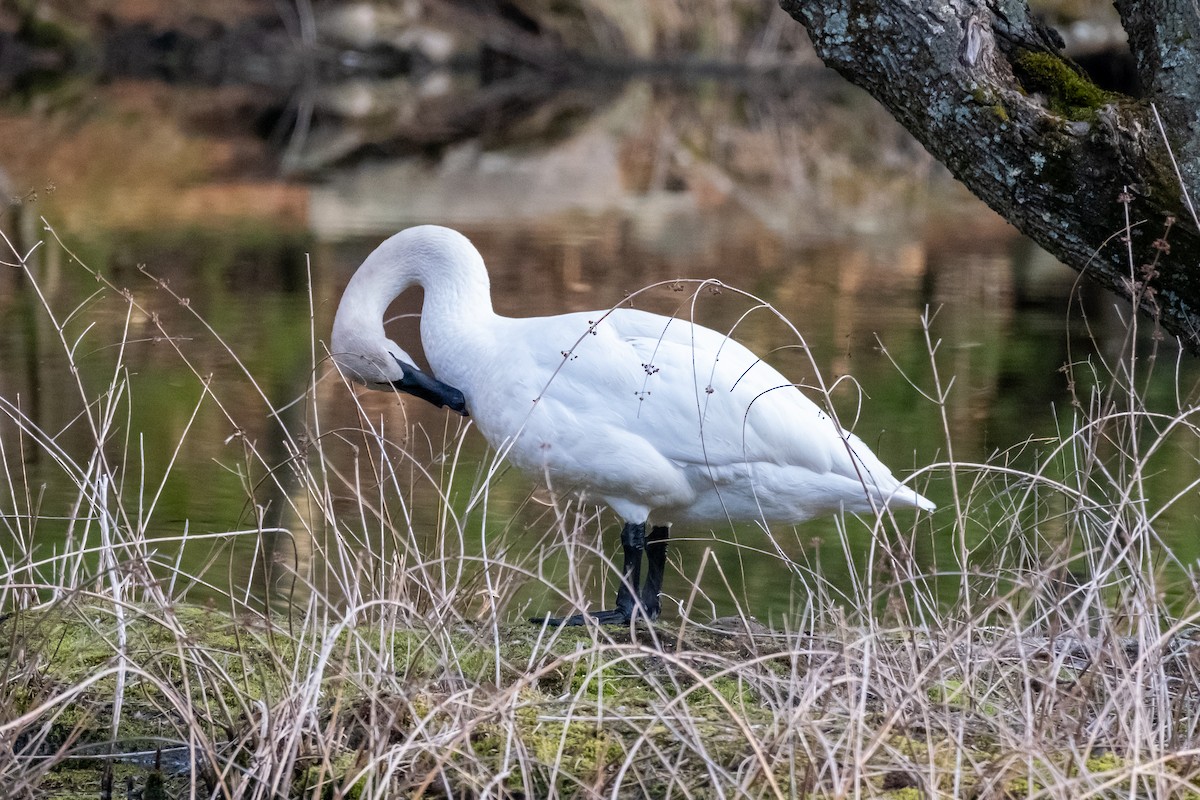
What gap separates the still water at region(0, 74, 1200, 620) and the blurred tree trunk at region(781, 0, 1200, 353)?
0.18 m

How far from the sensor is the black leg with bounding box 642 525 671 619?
4.29 metres

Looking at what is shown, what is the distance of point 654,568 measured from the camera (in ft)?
14.3

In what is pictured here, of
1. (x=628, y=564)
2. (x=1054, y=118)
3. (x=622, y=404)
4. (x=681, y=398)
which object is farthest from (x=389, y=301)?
(x=1054, y=118)

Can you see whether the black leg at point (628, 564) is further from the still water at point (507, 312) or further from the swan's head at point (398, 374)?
the swan's head at point (398, 374)

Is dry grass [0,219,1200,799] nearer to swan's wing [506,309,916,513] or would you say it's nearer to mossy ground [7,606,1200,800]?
mossy ground [7,606,1200,800]

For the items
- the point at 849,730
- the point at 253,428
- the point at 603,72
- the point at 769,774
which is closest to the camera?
the point at 769,774

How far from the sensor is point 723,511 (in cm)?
427

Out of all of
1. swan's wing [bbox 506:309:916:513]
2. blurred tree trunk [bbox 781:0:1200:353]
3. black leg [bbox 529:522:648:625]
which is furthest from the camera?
black leg [bbox 529:522:648:625]

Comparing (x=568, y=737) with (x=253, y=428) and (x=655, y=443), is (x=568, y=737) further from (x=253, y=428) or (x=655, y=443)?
(x=253, y=428)

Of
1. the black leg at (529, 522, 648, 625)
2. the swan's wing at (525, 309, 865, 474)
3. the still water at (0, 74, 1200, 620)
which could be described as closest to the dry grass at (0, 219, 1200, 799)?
the still water at (0, 74, 1200, 620)

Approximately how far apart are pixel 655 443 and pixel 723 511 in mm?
329

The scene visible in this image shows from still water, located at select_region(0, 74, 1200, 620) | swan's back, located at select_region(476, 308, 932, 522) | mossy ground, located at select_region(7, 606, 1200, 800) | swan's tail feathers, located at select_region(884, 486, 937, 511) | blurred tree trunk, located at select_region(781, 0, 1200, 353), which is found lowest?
still water, located at select_region(0, 74, 1200, 620)

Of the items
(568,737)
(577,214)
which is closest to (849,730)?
(568,737)

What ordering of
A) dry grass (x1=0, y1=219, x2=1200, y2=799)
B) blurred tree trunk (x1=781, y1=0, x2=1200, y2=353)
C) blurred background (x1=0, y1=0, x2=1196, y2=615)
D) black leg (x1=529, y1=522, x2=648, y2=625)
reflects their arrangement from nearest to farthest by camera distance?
1. dry grass (x1=0, y1=219, x2=1200, y2=799)
2. blurred tree trunk (x1=781, y1=0, x2=1200, y2=353)
3. black leg (x1=529, y1=522, x2=648, y2=625)
4. blurred background (x1=0, y1=0, x2=1196, y2=615)
